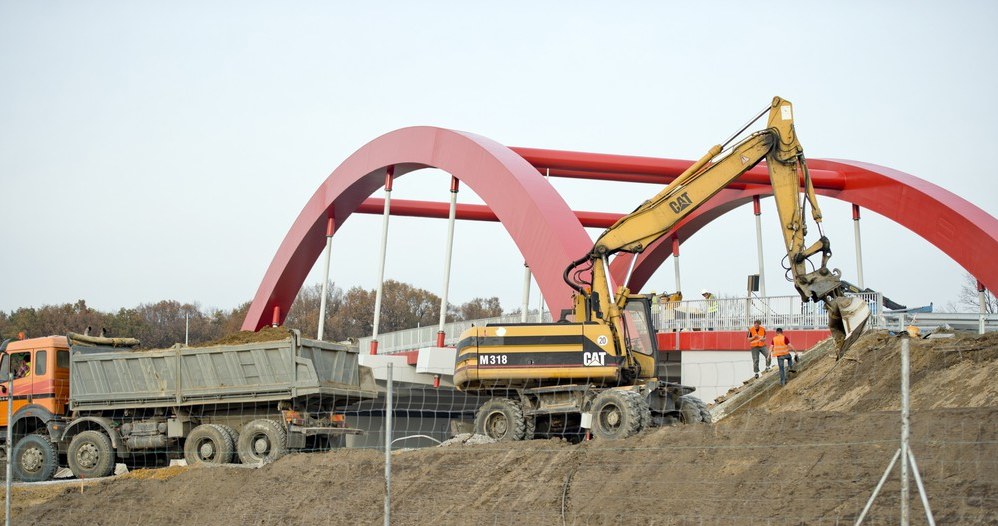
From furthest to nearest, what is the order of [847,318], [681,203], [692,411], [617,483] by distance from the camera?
[681,203], [692,411], [847,318], [617,483]

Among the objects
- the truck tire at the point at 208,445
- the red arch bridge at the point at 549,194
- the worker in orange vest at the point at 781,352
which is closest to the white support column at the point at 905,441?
the truck tire at the point at 208,445

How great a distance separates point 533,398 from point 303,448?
341 centimetres

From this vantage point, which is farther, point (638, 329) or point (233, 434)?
point (638, 329)

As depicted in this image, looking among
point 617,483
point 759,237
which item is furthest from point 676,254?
point 617,483

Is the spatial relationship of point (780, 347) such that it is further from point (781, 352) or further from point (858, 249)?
point (858, 249)

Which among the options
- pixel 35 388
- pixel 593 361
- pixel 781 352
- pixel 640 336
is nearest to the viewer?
pixel 593 361

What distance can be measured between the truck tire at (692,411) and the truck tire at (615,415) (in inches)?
56.7

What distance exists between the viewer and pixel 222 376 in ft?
53.9

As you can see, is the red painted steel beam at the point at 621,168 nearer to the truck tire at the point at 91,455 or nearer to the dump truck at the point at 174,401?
the dump truck at the point at 174,401

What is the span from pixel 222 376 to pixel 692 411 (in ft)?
23.0

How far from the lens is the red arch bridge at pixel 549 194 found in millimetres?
24297

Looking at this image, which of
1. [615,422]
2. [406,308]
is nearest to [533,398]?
[615,422]

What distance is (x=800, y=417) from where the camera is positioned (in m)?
12.1

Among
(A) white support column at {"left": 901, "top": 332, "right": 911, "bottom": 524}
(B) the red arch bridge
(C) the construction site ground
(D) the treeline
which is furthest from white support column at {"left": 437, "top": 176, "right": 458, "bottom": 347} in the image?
(D) the treeline
